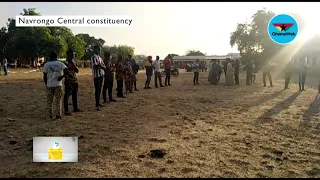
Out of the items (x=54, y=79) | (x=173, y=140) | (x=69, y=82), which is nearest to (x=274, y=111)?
(x=173, y=140)

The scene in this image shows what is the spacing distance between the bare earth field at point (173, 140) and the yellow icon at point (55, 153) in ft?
0.37

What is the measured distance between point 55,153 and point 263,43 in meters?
43.3

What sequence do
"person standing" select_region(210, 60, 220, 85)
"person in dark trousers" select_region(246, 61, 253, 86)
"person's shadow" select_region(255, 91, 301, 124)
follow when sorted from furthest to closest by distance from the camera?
"person standing" select_region(210, 60, 220, 85)
"person in dark trousers" select_region(246, 61, 253, 86)
"person's shadow" select_region(255, 91, 301, 124)

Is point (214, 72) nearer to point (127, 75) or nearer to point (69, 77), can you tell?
point (127, 75)

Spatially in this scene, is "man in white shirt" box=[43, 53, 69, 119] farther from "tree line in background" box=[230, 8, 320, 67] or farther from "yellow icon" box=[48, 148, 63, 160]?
"tree line in background" box=[230, 8, 320, 67]

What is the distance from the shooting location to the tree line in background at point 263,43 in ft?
101

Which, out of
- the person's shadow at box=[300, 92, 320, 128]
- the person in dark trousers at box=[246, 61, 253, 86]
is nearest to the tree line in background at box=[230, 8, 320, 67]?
the person in dark trousers at box=[246, 61, 253, 86]

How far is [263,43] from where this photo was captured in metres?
43.4

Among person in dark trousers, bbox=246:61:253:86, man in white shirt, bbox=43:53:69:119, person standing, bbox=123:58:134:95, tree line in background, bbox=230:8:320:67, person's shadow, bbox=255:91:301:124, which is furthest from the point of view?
tree line in background, bbox=230:8:320:67

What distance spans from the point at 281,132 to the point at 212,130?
132 cm

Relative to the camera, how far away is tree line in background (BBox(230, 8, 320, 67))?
1207 inches

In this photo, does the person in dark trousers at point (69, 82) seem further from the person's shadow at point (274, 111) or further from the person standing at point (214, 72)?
the person standing at point (214, 72)

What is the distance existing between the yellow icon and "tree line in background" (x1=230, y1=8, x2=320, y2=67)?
2955 centimetres

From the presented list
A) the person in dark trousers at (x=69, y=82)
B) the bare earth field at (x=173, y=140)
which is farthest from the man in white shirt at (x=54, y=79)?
the person in dark trousers at (x=69, y=82)
